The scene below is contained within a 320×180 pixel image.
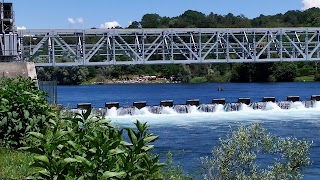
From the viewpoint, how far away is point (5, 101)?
11734 mm

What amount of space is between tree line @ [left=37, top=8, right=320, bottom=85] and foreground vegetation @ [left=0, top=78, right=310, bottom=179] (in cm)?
9556

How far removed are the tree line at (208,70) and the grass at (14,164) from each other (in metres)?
96.3

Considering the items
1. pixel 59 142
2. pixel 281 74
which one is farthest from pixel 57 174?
pixel 281 74

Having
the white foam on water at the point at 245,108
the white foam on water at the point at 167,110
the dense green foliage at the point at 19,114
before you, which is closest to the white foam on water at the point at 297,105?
the white foam on water at the point at 245,108

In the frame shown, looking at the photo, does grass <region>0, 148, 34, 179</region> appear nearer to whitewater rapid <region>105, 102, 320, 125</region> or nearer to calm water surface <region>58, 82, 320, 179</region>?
calm water surface <region>58, 82, 320, 179</region>

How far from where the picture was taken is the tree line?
133000 mm

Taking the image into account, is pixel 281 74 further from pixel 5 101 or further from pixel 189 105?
pixel 5 101

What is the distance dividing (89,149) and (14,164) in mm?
5386

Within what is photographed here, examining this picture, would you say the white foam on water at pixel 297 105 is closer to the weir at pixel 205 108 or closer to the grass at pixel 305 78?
the weir at pixel 205 108

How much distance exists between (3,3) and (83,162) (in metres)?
39.2

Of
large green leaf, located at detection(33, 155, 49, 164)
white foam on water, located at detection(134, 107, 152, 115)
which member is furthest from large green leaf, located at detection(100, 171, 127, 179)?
white foam on water, located at detection(134, 107, 152, 115)

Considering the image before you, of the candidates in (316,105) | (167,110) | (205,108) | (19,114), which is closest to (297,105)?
(316,105)

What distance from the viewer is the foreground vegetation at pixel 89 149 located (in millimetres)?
5383

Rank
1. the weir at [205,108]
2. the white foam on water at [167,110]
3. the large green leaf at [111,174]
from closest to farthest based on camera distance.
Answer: the large green leaf at [111,174] < the weir at [205,108] < the white foam on water at [167,110]
